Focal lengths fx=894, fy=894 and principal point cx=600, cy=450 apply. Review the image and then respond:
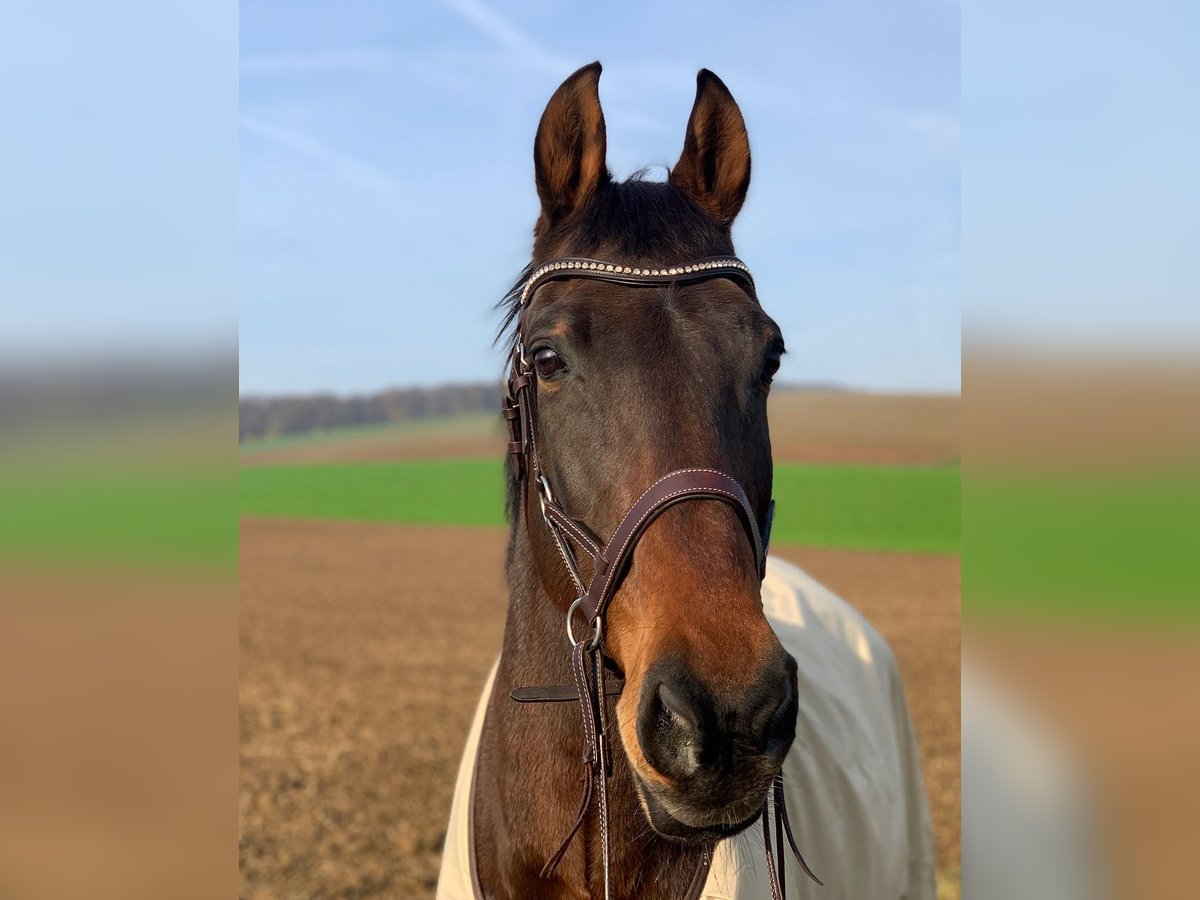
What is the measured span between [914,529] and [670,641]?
115 ft

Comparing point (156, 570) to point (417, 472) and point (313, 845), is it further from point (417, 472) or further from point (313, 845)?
point (417, 472)

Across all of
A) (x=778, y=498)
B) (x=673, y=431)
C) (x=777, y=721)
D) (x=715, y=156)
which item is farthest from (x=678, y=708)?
(x=778, y=498)

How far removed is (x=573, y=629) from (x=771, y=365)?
0.94m

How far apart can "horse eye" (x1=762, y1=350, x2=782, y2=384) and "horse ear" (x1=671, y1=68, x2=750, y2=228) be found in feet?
2.03

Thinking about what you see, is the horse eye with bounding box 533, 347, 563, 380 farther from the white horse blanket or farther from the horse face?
the white horse blanket

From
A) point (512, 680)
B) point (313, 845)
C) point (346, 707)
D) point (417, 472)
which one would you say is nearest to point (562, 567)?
point (512, 680)

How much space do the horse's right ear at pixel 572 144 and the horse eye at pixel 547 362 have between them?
1.99ft

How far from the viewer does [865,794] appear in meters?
3.99

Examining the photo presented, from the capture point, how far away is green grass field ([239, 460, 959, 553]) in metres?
34.6

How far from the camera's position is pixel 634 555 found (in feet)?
7.25

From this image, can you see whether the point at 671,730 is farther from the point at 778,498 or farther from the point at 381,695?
the point at 778,498

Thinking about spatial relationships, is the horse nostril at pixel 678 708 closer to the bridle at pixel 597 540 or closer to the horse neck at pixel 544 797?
the bridle at pixel 597 540

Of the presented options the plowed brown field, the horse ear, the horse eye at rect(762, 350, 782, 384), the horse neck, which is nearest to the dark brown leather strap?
the horse neck

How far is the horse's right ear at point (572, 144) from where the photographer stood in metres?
2.76
